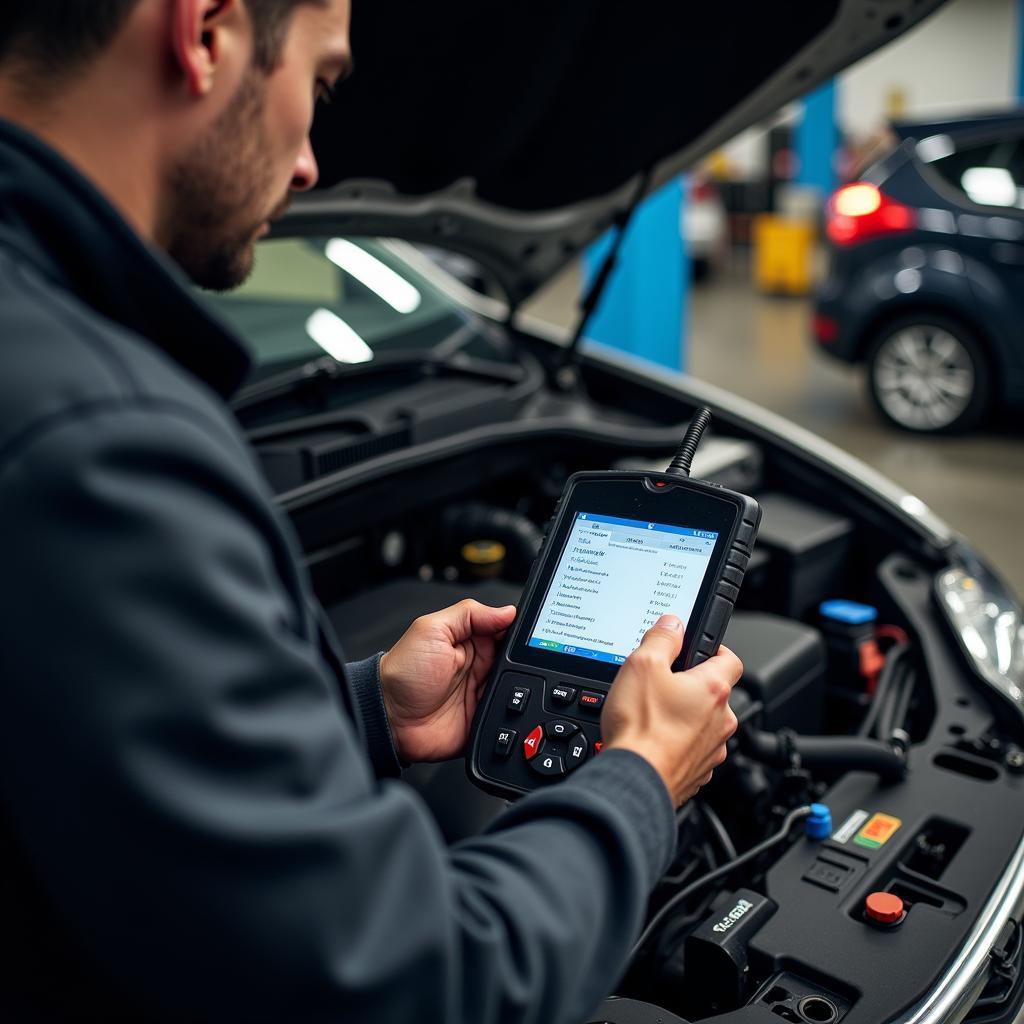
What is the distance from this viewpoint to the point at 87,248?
656 millimetres

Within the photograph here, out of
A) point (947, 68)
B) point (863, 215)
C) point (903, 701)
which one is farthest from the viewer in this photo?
point (947, 68)

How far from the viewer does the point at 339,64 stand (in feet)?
2.72

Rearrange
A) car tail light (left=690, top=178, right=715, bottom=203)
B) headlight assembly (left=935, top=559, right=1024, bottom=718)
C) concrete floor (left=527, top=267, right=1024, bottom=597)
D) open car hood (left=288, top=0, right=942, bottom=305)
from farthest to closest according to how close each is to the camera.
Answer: car tail light (left=690, top=178, right=715, bottom=203) → concrete floor (left=527, top=267, right=1024, bottom=597) → headlight assembly (left=935, top=559, right=1024, bottom=718) → open car hood (left=288, top=0, right=942, bottom=305)

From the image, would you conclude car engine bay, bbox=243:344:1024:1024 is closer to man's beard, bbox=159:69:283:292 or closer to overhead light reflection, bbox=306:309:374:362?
overhead light reflection, bbox=306:309:374:362

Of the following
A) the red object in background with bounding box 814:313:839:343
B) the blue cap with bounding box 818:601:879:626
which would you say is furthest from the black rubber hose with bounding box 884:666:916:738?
the red object in background with bounding box 814:313:839:343

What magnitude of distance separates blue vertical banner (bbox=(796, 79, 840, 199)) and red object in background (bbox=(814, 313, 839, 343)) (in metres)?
5.56

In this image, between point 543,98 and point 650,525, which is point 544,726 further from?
point 543,98

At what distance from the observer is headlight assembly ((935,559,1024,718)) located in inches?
70.1

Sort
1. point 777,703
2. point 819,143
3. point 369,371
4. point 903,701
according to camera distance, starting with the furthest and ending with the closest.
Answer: point 819,143 < point 369,371 < point 903,701 < point 777,703

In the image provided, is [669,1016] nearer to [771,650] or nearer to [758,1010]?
[758,1010]

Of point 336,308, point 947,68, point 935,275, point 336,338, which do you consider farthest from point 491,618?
point 947,68

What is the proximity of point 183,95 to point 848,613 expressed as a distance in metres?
1.49

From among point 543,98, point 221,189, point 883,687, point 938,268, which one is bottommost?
point 883,687

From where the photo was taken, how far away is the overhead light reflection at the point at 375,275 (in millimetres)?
2410
